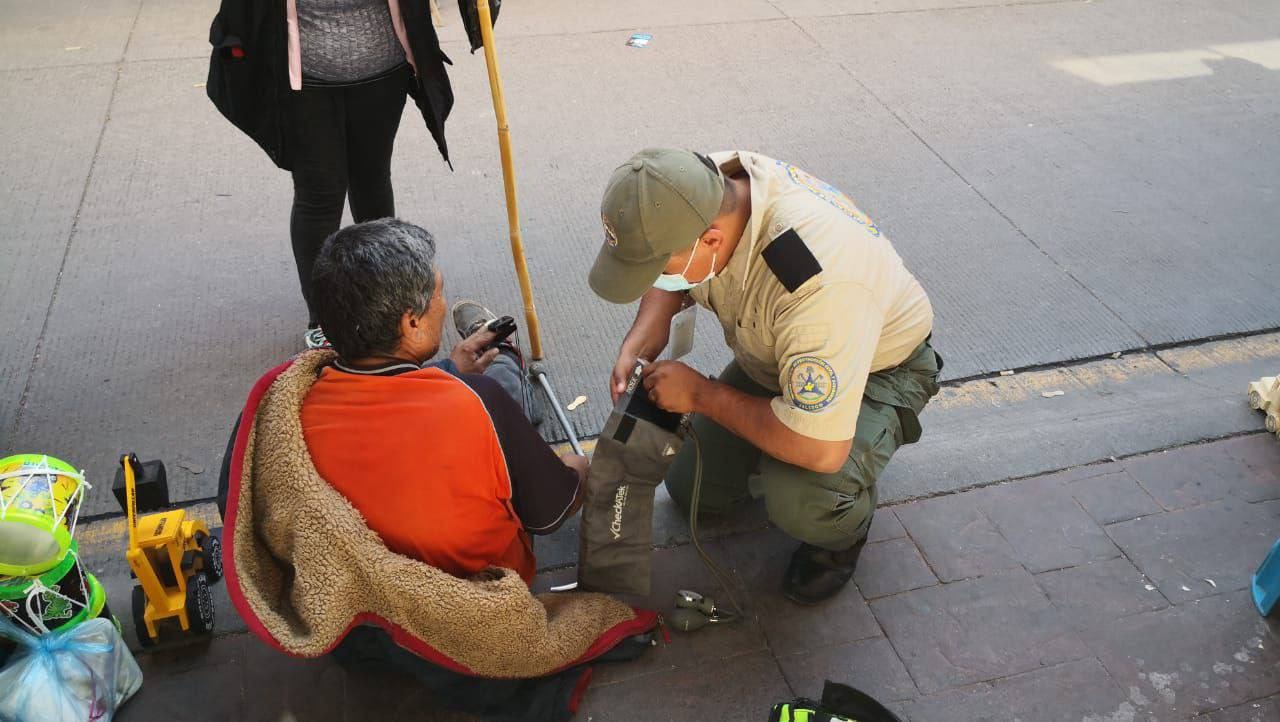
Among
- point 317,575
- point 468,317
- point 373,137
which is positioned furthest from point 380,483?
point 373,137

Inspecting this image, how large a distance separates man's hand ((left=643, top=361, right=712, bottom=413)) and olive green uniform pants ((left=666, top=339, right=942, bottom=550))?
31cm

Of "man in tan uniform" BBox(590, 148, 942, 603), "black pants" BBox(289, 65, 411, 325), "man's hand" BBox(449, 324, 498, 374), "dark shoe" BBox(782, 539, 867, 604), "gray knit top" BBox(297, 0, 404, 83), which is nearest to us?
"man in tan uniform" BBox(590, 148, 942, 603)

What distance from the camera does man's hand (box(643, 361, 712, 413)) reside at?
7.33ft

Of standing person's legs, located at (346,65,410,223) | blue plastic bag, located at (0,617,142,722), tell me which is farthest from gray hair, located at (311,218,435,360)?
standing person's legs, located at (346,65,410,223)

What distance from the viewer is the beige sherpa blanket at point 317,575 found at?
6.08 ft

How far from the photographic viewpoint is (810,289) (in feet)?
6.64

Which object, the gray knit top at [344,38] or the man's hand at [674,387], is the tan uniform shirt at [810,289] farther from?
the gray knit top at [344,38]

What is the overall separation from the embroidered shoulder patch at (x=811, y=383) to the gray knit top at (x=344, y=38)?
66.1 inches

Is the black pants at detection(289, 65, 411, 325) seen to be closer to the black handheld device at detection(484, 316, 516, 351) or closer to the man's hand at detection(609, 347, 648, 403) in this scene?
the black handheld device at detection(484, 316, 516, 351)

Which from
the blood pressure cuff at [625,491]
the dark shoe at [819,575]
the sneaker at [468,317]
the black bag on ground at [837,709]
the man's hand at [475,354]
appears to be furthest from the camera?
the sneaker at [468,317]

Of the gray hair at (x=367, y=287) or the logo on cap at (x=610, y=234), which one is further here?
the logo on cap at (x=610, y=234)

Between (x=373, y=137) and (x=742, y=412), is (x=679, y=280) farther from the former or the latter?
(x=373, y=137)

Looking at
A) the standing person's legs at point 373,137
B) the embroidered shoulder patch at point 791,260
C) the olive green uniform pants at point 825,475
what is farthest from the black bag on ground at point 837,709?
the standing person's legs at point 373,137

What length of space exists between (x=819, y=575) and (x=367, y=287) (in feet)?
4.53
